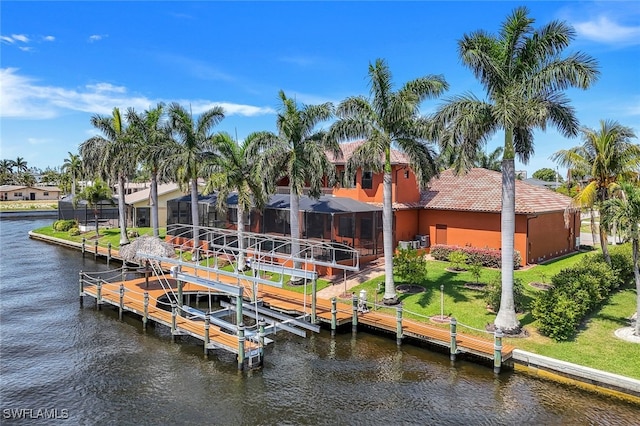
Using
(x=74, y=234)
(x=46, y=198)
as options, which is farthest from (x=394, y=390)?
(x=46, y=198)

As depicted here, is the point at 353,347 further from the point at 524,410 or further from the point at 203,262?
the point at 203,262

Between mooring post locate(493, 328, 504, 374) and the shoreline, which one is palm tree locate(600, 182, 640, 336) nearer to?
the shoreline

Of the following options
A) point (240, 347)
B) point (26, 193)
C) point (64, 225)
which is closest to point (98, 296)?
point (240, 347)

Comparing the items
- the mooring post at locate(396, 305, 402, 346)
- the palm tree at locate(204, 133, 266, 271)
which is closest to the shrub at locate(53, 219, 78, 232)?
the palm tree at locate(204, 133, 266, 271)

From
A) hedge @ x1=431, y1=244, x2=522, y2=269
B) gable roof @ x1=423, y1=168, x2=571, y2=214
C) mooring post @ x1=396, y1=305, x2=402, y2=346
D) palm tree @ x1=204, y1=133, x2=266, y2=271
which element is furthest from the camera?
gable roof @ x1=423, y1=168, x2=571, y2=214

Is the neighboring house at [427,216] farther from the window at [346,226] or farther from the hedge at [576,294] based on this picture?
the hedge at [576,294]

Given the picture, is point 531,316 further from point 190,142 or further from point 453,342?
point 190,142
